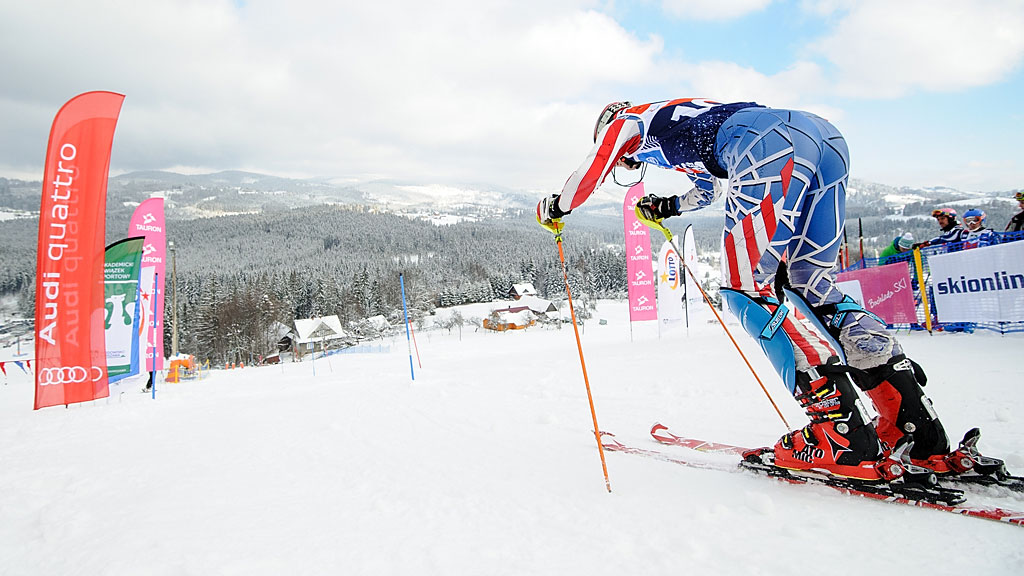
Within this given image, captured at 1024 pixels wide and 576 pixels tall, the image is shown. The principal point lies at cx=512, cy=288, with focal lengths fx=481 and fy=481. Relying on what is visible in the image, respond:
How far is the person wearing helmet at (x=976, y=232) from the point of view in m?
6.49

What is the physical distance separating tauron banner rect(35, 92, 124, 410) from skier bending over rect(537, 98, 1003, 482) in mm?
8793

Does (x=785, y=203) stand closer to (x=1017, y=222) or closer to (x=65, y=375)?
(x=1017, y=222)

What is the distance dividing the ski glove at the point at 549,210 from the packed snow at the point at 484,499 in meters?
1.45

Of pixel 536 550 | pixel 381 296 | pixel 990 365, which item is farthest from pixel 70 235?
pixel 381 296

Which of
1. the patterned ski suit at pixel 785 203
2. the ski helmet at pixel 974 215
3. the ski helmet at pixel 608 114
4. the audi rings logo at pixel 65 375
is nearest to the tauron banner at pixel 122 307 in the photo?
the audi rings logo at pixel 65 375

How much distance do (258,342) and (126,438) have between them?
50.4 meters

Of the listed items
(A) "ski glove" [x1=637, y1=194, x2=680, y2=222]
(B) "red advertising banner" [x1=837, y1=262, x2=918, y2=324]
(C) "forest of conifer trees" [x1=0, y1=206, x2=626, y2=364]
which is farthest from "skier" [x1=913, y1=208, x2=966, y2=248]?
(C) "forest of conifer trees" [x1=0, y1=206, x2=626, y2=364]

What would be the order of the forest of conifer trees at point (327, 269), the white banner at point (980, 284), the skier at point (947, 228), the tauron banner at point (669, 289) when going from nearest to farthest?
the white banner at point (980, 284), the skier at point (947, 228), the tauron banner at point (669, 289), the forest of conifer trees at point (327, 269)

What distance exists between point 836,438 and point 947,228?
26.1 ft

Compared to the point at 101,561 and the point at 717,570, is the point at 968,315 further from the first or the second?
the point at 101,561

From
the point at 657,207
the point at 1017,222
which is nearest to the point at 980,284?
the point at 1017,222

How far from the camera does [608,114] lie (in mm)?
2893

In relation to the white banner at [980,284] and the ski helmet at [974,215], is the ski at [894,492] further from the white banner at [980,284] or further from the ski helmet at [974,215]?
the ski helmet at [974,215]

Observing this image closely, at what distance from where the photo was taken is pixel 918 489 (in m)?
1.84
